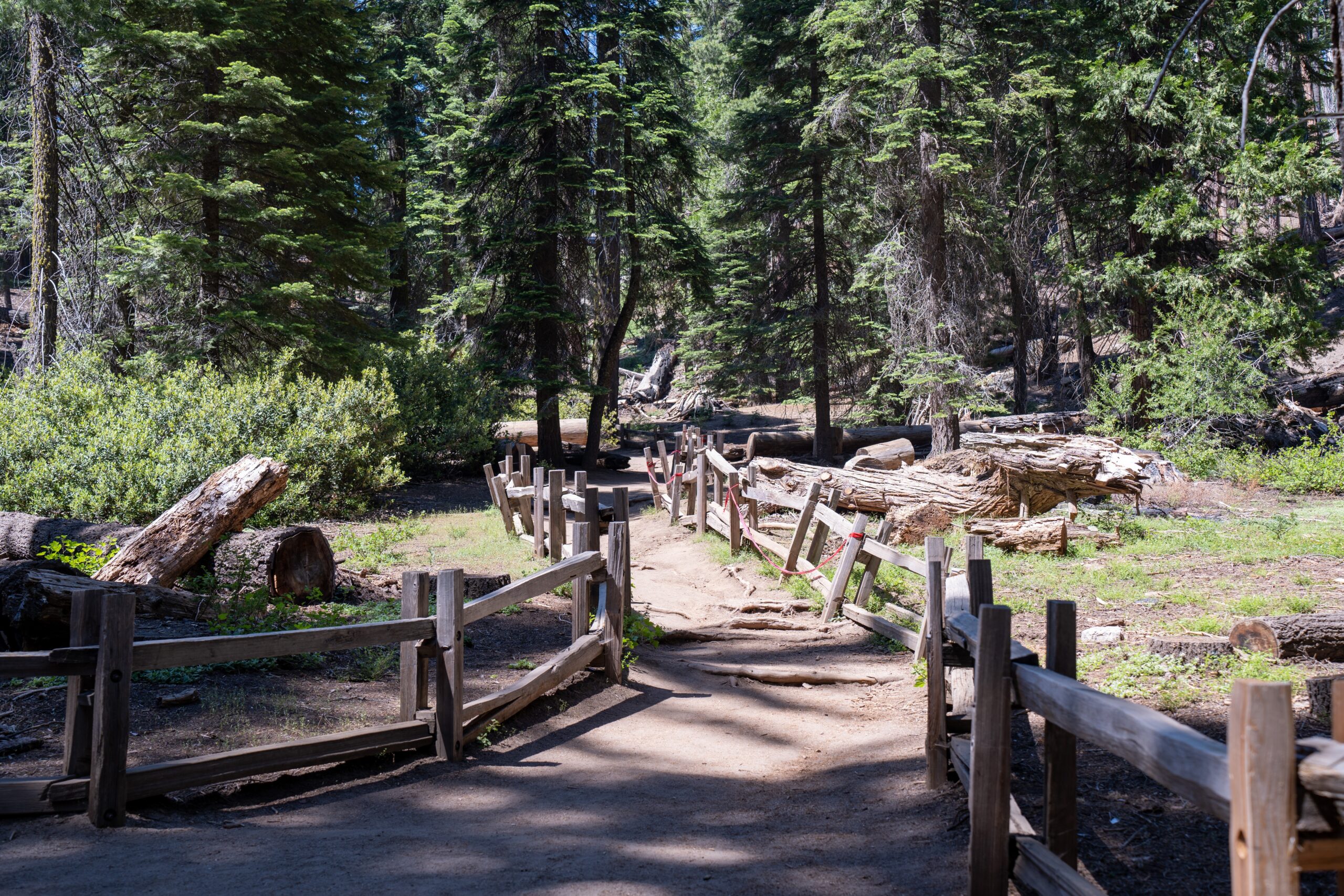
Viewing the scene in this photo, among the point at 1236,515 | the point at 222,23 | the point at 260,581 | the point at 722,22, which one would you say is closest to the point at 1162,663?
the point at 260,581

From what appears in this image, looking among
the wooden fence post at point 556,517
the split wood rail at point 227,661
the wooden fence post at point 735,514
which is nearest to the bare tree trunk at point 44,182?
the wooden fence post at point 556,517

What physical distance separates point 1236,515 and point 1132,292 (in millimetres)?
9184

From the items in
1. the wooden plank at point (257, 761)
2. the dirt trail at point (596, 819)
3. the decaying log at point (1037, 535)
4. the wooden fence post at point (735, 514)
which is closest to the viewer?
the dirt trail at point (596, 819)

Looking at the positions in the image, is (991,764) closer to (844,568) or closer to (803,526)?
(844,568)

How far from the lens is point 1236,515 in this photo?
1466 centimetres

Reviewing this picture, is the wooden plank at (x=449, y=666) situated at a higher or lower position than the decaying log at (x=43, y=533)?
lower

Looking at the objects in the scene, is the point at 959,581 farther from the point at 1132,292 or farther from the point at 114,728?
the point at 1132,292

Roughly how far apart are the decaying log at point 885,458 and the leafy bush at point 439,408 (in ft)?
33.4

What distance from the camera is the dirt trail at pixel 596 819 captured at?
13.4 ft

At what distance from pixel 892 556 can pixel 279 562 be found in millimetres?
6234

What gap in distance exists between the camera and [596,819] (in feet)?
17.2

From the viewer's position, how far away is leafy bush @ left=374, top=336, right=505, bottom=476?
906 inches

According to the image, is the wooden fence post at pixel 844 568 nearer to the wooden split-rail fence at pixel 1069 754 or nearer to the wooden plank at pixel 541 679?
the wooden split-rail fence at pixel 1069 754

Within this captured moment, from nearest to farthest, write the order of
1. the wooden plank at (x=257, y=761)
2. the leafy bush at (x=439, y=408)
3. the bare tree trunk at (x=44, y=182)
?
the wooden plank at (x=257, y=761)
the bare tree trunk at (x=44, y=182)
the leafy bush at (x=439, y=408)
